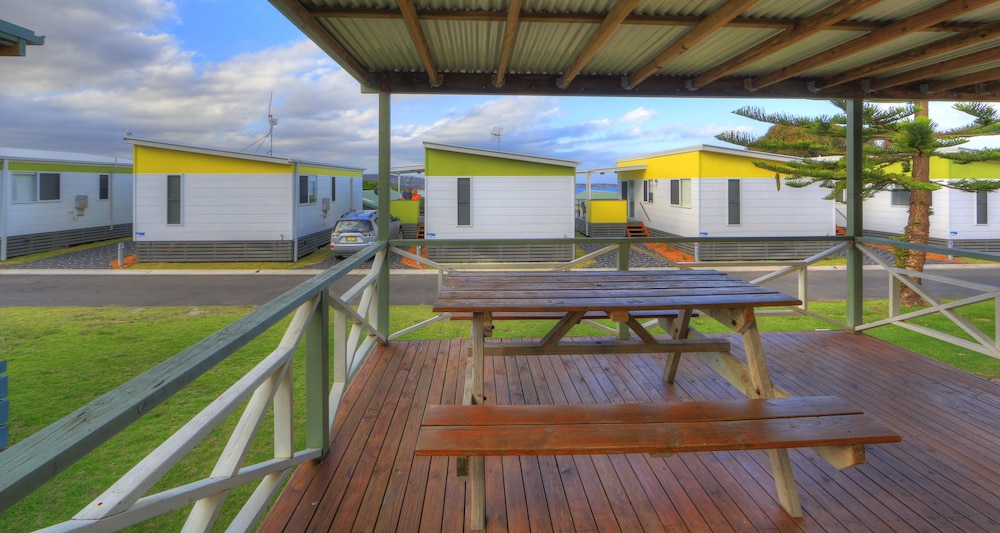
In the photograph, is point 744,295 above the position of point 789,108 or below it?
below

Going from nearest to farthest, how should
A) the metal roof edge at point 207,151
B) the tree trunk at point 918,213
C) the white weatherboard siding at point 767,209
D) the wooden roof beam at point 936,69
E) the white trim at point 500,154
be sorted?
the wooden roof beam at point 936,69 < the tree trunk at point 918,213 < the metal roof edge at point 207,151 < the white trim at point 500,154 < the white weatherboard siding at point 767,209

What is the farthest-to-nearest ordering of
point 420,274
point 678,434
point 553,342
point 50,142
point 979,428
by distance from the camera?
point 50,142 → point 420,274 → point 979,428 → point 553,342 → point 678,434

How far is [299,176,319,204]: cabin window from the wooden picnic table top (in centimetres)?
1389

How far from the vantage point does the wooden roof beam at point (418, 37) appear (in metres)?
3.18

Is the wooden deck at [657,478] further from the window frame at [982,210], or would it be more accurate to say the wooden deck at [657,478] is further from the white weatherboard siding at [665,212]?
the window frame at [982,210]

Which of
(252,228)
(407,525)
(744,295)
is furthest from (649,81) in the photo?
(252,228)

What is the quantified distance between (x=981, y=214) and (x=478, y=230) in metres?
13.9

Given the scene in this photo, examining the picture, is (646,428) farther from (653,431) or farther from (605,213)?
(605,213)

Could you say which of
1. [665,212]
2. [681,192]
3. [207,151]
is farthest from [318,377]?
[665,212]

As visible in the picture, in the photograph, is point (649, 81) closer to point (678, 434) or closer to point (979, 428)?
point (979, 428)

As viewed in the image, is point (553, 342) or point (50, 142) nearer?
point (553, 342)

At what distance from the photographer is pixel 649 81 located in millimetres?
4922

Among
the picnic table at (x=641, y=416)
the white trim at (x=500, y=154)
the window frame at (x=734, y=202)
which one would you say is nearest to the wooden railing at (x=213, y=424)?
the picnic table at (x=641, y=416)

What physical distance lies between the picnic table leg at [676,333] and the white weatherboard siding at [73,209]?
18.0m
